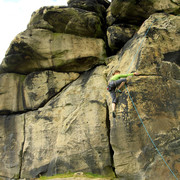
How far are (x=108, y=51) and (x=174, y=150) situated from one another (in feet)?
22.9

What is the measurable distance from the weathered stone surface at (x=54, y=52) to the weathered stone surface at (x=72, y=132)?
0.94m

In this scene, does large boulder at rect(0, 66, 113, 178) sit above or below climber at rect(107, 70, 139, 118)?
below

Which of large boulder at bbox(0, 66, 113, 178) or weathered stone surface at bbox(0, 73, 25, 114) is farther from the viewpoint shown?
weathered stone surface at bbox(0, 73, 25, 114)

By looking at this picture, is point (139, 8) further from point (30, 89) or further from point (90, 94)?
point (30, 89)

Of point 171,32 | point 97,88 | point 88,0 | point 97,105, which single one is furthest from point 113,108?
point 88,0

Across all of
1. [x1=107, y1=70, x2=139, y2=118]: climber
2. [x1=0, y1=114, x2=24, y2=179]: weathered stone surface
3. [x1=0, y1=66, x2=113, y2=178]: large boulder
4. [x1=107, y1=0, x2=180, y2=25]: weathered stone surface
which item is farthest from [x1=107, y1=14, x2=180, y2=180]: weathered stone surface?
[x1=0, y1=114, x2=24, y2=179]: weathered stone surface

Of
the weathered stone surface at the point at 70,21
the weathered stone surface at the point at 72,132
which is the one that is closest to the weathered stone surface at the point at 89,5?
the weathered stone surface at the point at 70,21

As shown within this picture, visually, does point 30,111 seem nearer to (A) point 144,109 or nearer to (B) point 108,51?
(B) point 108,51

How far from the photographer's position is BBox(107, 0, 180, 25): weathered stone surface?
1037 cm

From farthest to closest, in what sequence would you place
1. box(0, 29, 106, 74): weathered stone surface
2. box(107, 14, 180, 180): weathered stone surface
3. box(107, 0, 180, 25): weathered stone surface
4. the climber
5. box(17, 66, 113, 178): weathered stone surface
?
1. box(0, 29, 106, 74): weathered stone surface
2. box(107, 0, 180, 25): weathered stone surface
3. box(17, 66, 113, 178): weathered stone surface
4. the climber
5. box(107, 14, 180, 180): weathered stone surface

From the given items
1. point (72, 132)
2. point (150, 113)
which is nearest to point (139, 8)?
point (150, 113)

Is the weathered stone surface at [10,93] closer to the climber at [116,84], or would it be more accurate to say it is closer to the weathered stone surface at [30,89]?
the weathered stone surface at [30,89]

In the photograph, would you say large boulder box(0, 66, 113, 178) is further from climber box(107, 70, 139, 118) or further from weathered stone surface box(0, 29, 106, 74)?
climber box(107, 70, 139, 118)

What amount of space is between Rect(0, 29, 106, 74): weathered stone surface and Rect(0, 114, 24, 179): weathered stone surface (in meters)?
3.29
